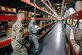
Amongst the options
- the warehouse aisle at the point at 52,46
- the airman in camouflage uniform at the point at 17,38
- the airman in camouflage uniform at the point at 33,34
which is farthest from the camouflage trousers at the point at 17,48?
the warehouse aisle at the point at 52,46

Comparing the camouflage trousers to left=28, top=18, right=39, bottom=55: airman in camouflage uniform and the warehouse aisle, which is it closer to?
left=28, top=18, right=39, bottom=55: airman in camouflage uniform

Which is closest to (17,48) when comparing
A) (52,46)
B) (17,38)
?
(17,38)

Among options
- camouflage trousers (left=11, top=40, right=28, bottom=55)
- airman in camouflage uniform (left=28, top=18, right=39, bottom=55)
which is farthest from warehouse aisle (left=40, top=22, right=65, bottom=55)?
camouflage trousers (left=11, top=40, right=28, bottom=55)

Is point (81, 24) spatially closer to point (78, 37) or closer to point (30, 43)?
point (78, 37)

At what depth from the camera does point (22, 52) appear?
9.12ft

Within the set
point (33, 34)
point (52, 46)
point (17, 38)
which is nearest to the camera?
point (17, 38)

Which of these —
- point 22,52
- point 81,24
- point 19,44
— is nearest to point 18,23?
point 19,44

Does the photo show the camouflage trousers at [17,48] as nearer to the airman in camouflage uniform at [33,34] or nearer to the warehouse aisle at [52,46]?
the airman in camouflage uniform at [33,34]

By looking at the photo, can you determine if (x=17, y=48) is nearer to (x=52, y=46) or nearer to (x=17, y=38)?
(x=17, y=38)

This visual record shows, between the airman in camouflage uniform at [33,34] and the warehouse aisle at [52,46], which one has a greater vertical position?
the airman in camouflage uniform at [33,34]

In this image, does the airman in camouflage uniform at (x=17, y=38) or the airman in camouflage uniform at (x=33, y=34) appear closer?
the airman in camouflage uniform at (x=17, y=38)

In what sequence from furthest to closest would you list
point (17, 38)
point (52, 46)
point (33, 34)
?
point (52, 46)
point (33, 34)
point (17, 38)

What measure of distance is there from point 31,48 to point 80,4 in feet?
8.74

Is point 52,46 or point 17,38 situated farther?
point 52,46
